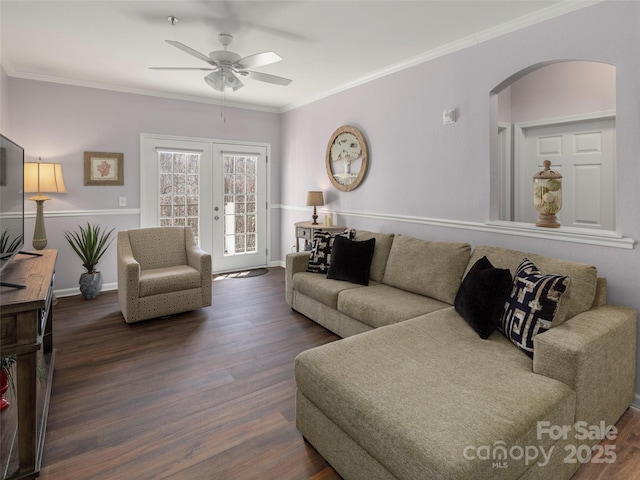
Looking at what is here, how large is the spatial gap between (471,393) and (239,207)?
4880mm

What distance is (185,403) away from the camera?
2277mm

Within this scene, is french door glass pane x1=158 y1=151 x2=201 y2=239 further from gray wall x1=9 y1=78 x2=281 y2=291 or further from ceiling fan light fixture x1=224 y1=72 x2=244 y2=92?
ceiling fan light fixture x1=224 y1=72 x2=244 y2=92

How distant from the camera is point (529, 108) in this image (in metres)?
3.82

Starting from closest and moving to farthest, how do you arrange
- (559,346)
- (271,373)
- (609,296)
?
(559,346) < (609,296) < (271,373)

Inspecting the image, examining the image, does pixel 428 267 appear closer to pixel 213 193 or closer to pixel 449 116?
pixel 449 116

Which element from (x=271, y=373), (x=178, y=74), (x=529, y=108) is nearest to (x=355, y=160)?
(x=529, y=108)

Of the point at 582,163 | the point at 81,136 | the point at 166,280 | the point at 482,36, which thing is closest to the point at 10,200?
the point at 166,280

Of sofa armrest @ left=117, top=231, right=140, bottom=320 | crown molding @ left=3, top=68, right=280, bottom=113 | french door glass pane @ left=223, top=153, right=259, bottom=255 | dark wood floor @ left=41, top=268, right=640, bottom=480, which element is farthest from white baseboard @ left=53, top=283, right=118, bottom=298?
crown molding @ left=3, top=68, right=280, bottom=113

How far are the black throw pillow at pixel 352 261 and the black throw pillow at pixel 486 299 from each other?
118cm

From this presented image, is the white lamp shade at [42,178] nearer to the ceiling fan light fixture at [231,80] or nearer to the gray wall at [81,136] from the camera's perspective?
the gray wall at [81,136]

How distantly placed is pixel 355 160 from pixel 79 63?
315cm

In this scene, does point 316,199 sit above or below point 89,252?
above

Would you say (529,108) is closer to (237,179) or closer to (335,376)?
(335,376)

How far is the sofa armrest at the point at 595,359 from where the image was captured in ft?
5.42
